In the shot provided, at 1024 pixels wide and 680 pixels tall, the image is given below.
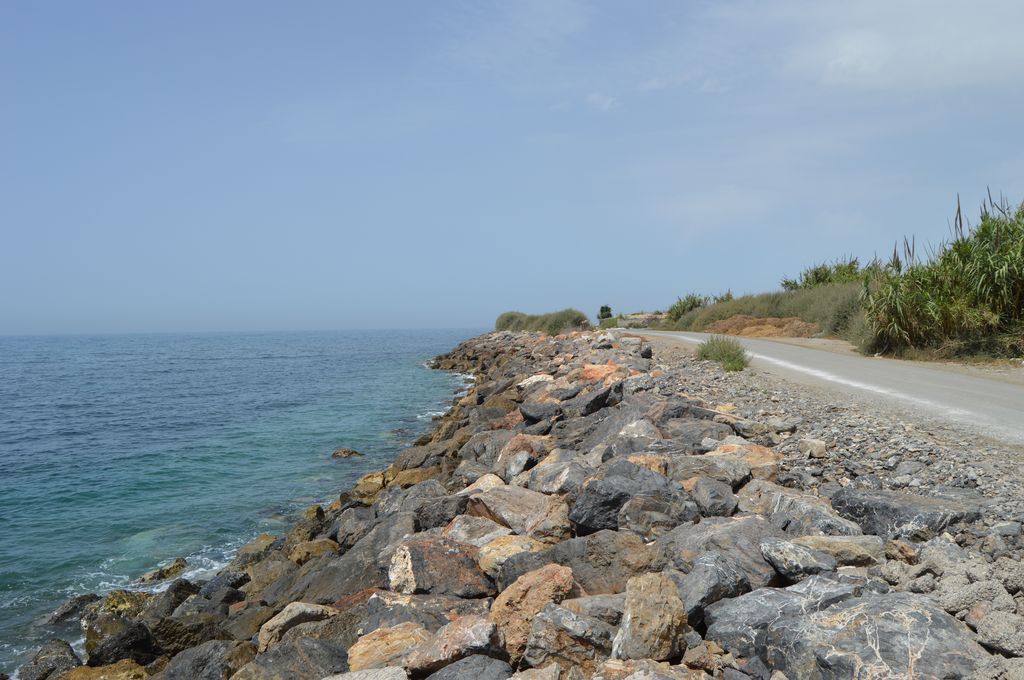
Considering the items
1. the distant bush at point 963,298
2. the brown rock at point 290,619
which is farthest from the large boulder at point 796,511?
the distant bush at point 963,298

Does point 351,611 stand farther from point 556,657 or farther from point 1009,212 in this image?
point 1009,212

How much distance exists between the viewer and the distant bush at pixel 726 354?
1359cm

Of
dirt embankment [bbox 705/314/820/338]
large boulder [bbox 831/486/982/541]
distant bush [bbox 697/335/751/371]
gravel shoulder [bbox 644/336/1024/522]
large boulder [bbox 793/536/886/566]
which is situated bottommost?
large boulder [bbox 793/536/886/566]

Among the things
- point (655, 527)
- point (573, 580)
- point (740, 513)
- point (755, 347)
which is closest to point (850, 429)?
point (740, 513)

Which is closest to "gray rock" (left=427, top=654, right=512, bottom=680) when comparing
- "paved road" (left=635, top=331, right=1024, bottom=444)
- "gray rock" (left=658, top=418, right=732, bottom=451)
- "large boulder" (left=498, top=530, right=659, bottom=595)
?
"large boulder" (left=498, top=530, right=659, bottom=595)

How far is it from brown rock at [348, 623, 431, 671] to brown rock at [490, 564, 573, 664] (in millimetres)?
533

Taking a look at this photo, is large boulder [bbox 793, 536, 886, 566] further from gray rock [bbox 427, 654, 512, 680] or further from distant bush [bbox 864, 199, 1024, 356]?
distant bush [bbox 864, 199, 1024, 356]

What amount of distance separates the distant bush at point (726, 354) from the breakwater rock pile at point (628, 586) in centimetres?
507

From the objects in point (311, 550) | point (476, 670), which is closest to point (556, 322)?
point (311, 550)

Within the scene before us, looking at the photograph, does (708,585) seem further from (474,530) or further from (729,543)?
(474,530)

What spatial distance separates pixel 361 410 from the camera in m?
25.1

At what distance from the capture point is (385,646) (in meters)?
4.41

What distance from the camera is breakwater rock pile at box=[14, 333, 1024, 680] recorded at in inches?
137

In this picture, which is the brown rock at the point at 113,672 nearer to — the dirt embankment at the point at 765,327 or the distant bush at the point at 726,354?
the distant bush at the point at 726,354
